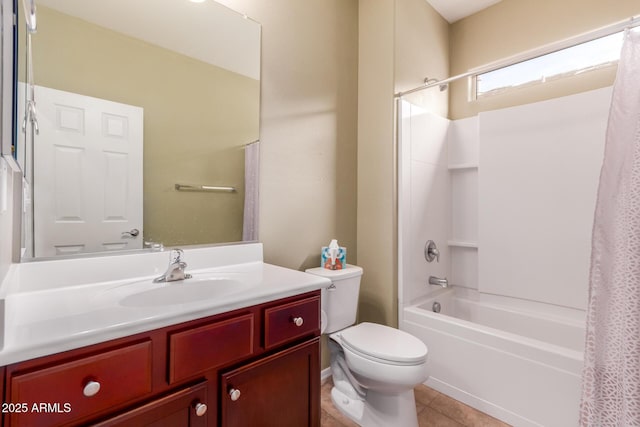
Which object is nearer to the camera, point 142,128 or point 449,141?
point 142,128

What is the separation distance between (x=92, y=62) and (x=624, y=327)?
7.22ft

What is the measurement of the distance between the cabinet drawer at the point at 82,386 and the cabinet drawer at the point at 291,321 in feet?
1.24

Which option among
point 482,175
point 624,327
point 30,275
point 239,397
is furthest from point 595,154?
point 30,275

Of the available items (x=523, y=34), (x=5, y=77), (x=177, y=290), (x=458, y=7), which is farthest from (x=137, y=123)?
(x=523, y=34)

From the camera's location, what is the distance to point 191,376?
87 cm

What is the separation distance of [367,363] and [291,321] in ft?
1.95

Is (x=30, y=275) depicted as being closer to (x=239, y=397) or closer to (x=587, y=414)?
(x=239, y=397)

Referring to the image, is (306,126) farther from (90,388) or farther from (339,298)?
(90,388)

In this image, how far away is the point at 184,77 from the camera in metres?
1.42

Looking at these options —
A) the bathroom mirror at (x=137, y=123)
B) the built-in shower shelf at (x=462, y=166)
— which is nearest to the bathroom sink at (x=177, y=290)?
the bathroom mirror at (x=137, y=123)

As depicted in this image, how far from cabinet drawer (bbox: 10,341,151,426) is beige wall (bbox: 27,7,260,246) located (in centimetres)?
66

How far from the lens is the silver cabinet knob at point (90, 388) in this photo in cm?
69

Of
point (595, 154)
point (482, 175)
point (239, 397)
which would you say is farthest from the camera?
point (482, 175)

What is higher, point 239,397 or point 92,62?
point 92,62
